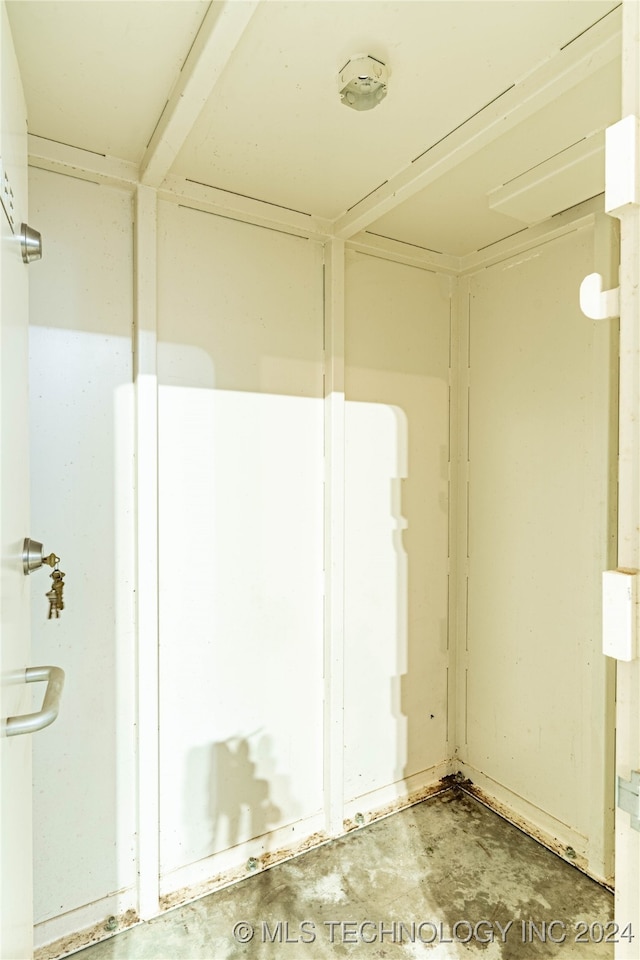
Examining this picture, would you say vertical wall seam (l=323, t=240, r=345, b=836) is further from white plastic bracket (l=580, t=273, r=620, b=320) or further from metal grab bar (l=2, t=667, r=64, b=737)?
white plastic bracket (l=580, t=273, r=620, b=320)

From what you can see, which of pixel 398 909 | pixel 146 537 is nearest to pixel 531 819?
pixel 398 909

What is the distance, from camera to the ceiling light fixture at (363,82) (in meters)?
1.17

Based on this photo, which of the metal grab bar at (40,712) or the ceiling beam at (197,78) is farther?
the ceiling beam at (197,78)

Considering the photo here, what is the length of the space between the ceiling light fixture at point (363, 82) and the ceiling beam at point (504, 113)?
27 cm

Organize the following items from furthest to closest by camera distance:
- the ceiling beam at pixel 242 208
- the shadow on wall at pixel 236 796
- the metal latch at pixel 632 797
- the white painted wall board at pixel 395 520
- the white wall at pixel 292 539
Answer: the white painted wall board at pixel 395 520 < the shadow on wall at pixel 236 796 < the ceiling beam at pixel 242 208 < the white wall at pixel 292 539 < the metal latch at pixel 632 797

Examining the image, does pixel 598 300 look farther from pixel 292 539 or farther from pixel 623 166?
pixel 292 539

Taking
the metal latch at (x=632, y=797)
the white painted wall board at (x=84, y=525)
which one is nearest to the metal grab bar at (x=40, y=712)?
the white painted wall board at (x=84, y=525)

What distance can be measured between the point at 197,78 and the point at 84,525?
1196 millimetres

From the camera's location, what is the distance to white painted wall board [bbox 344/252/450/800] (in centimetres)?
209

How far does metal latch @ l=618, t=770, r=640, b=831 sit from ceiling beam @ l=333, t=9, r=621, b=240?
1368mm

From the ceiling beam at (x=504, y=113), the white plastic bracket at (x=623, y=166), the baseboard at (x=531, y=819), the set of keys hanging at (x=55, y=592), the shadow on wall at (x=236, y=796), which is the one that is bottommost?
the baseboard at (x=531, y=819)

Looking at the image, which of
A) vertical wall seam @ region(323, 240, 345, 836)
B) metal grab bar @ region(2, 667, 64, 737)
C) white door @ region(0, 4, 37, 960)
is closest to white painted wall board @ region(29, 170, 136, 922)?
white door @ region(0, 4, 37, 960)

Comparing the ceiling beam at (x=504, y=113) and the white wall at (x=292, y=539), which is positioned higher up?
the ceiling beam at (x=504, y=113)

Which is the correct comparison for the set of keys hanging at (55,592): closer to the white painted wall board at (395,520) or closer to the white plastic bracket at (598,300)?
the white painted wall board at (395,520)
